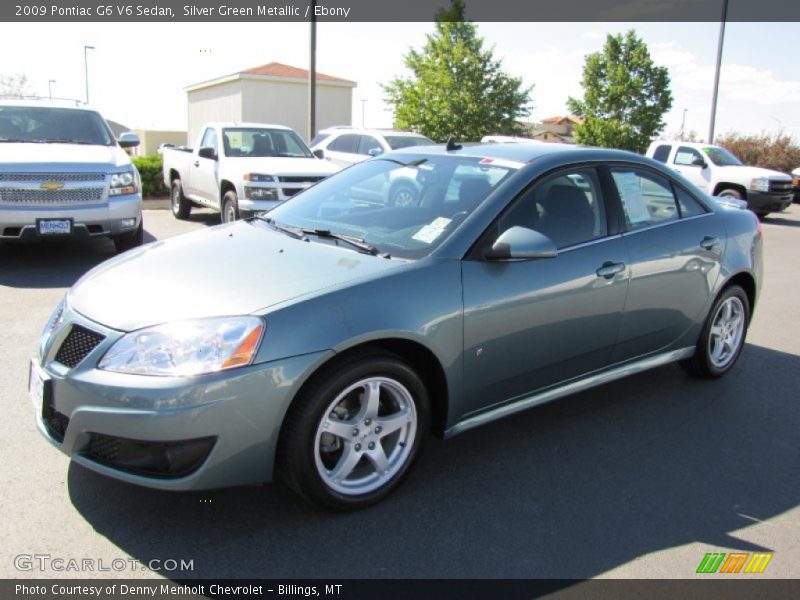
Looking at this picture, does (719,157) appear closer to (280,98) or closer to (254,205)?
(254,205)

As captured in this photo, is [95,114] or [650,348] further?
[95,114]

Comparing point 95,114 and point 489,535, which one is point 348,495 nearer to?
point 489,535

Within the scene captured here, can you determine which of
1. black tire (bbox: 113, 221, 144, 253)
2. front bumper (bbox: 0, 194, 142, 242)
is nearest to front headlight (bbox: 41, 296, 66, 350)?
front bumper (bbox: 0, 194, 142, 242)

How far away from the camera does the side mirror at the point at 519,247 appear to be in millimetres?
3445

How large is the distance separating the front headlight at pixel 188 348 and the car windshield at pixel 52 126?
695 centimetres

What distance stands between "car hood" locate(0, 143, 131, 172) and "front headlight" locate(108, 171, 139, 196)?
12 cm

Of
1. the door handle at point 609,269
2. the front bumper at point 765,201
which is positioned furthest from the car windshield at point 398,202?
the front bumper at point 765,201

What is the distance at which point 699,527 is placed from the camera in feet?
10.5

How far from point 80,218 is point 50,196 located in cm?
38

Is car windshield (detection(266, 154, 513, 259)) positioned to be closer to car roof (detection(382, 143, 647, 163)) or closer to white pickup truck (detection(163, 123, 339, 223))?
car roof (detection(382, 143, 647, 163))

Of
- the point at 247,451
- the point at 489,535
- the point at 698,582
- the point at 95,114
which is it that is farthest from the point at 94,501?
the point at 95,114

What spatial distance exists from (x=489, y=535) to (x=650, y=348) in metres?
2.00

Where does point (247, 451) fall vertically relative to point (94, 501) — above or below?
above

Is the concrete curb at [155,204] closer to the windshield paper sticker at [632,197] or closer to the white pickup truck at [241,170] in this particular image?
the white pickup truck at [241,170]
